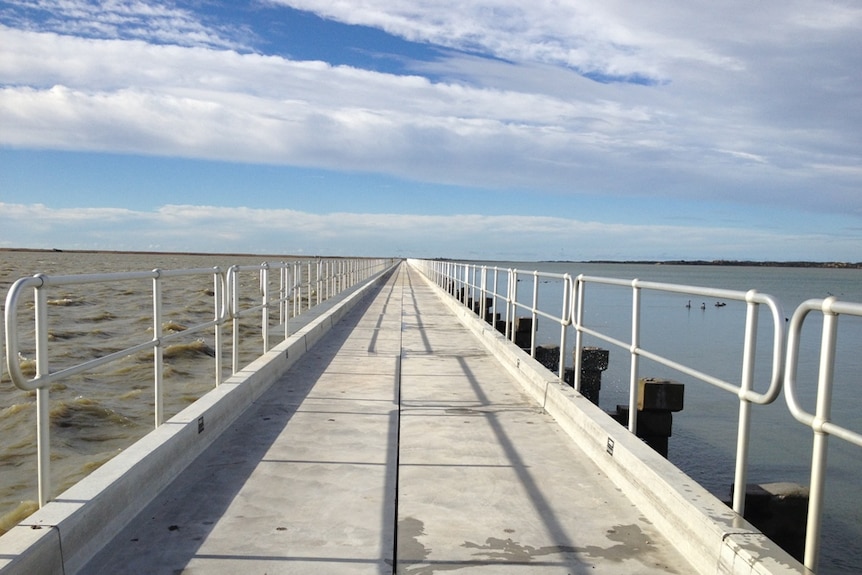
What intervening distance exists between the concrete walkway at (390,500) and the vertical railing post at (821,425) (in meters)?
0.70

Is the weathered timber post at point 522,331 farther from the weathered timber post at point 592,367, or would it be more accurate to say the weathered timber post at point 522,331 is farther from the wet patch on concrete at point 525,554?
the wet patch on concrete at point 525,554

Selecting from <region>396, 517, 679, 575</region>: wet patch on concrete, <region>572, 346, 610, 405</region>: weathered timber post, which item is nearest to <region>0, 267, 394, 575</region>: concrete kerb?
<region>396, 517, 679, 575</region>: wet patch on concrete

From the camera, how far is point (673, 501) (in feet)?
13.0

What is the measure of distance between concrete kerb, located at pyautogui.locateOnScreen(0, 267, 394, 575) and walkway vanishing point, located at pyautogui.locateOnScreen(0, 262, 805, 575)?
12mm

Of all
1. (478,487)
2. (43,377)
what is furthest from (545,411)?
(43,377)

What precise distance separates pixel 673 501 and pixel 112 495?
117 inches

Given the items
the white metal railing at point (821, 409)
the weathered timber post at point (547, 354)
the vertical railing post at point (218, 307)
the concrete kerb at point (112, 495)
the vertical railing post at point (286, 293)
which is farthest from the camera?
the weathered timber post at point (547, 354)

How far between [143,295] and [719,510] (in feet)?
126

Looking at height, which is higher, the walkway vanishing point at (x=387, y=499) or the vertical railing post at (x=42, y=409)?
the vertical railing post at (x=42, y=409)

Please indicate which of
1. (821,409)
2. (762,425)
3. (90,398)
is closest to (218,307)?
(821,409)

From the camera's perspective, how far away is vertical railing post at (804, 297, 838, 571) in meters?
2.93

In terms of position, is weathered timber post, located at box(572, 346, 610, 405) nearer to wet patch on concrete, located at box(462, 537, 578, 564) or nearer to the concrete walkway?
the concrete walkway

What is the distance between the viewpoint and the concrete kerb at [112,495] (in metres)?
3.12

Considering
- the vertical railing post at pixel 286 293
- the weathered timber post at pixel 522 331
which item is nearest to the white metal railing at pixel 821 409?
the vertical railing post at pixel 286 293
